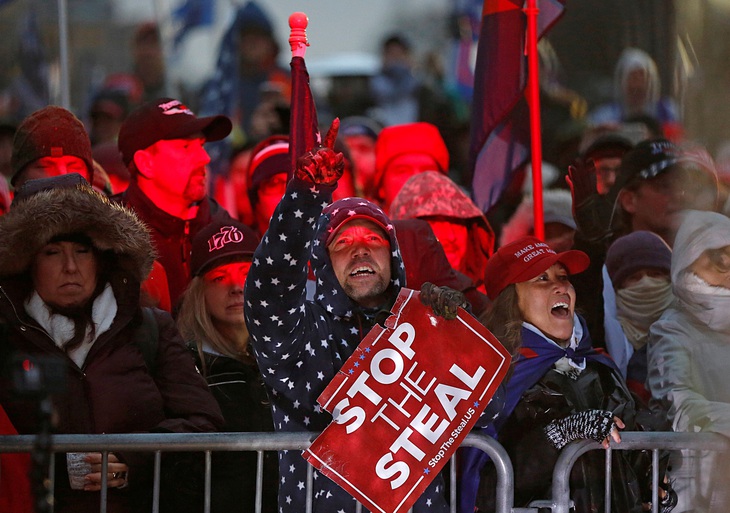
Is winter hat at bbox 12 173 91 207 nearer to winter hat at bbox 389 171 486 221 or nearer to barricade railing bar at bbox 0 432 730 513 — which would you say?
barricade railing bar at bbox 0 432 730 513

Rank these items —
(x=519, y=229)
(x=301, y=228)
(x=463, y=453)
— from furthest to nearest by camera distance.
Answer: (x=519, y=229)
(x=463, y=453)
(x=301, y=228)

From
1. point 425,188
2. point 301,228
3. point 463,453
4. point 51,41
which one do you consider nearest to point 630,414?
point 463,453

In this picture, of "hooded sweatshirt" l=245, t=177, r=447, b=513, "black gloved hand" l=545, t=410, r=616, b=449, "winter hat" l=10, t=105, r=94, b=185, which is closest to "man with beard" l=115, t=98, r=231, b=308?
"winter hat" l=10, t=105, r=94, b=185

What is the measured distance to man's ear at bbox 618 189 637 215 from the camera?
6492 mm

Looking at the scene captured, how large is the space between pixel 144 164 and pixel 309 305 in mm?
1792

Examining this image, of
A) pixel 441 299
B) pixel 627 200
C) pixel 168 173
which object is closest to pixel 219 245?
pixel 168 173

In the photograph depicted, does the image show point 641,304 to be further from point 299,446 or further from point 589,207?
point 299,446

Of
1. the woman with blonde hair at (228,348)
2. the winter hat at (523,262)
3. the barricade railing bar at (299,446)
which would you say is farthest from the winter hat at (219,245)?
the barricade railing bar at (299,446)

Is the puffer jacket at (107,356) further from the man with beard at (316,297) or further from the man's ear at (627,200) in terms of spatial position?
the man's ear at (627,200)

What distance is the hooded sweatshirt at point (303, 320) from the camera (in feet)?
13.4

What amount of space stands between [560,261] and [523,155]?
1.73m

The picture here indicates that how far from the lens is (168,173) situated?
5949mm

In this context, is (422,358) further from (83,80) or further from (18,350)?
(83,80)

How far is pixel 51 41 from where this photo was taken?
1068cm
